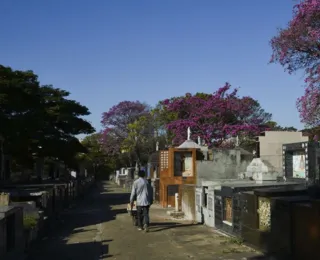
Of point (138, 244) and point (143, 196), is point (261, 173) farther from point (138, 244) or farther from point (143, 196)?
point (138, 244)

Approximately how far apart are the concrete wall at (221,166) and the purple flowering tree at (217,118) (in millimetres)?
12639

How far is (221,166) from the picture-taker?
20.6m

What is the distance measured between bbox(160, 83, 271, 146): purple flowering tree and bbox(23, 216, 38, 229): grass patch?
2359 cm

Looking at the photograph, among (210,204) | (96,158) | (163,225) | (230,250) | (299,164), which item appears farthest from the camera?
(96,158)

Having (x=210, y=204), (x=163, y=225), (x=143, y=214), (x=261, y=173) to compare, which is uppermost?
(x=261, y=173)

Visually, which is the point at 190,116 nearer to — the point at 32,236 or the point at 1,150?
the point at 1,150

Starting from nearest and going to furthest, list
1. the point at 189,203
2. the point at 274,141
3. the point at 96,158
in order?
the point at 189,203 < the point at 274,141 < the point at 96,158

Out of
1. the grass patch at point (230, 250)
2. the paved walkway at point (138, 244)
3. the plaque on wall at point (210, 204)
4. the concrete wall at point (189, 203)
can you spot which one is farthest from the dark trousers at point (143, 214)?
the grass patch at point (230, 250)

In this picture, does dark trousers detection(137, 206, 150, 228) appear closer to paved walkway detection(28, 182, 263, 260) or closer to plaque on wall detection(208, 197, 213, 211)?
→ paved walkway detection(28, 182, 263, 260)

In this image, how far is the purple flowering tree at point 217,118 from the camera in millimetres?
33844

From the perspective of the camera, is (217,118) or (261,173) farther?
(217,118)

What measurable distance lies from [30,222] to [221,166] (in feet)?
38.6

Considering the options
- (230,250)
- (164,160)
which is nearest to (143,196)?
(230,250)

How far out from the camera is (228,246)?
30.1 feet
